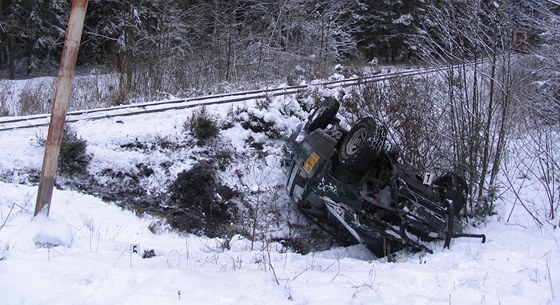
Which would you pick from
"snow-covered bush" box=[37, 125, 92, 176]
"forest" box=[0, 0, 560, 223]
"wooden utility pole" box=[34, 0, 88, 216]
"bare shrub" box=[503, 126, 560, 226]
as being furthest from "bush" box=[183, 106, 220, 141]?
"bare shrub" box=[503, 126, 560, 226]

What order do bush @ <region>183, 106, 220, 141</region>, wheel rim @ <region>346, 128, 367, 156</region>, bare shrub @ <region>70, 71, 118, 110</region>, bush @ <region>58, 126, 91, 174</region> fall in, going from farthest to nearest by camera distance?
1. bare shrub @ <region>70, 71, 118, 110</region>
2. bush @ <region>183, 106, 220, 141</region>
3. bush @ <region>58, 126, 91, 174</region>
4. wheel rim @ <region>346, 128, 367, 156</region>

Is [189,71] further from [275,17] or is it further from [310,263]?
[310,263]

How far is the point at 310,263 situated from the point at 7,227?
9.08ft

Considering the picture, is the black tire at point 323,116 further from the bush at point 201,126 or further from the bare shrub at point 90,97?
the bare shrub at point 90,97

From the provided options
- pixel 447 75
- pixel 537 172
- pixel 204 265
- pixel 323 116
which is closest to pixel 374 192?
pixel 323 116

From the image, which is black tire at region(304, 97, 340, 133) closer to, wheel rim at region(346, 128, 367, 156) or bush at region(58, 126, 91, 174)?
wheel rim at region(346, 128, 367, 156)

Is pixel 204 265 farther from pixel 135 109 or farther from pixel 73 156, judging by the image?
pixel 135 109

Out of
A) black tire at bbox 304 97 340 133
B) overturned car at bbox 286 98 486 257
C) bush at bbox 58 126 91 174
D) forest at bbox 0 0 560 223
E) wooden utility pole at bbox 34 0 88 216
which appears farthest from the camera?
forest at bbox 0 0 560 223

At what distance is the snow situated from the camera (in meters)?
3.02

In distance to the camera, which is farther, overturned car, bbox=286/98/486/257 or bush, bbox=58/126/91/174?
bush, bbox=58/126/91/174

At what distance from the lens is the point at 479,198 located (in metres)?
6.88

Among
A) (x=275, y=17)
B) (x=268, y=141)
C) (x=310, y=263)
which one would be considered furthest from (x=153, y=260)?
(x=275, y=17)

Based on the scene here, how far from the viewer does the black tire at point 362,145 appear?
17.0 feet

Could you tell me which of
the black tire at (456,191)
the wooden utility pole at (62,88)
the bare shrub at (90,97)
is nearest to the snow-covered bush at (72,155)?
the wooden utility pole at (62,88)
